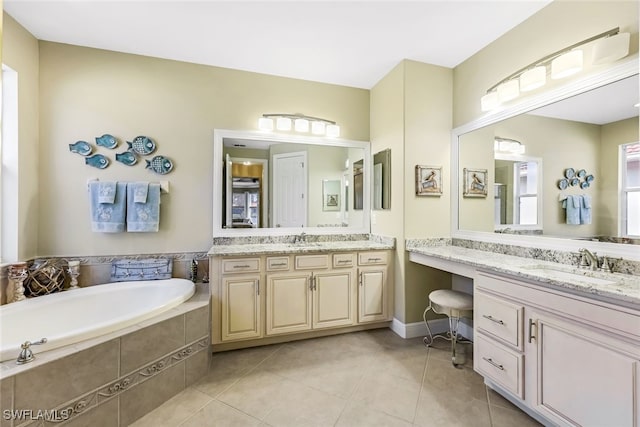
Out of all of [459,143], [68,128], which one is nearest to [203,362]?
[68,128]

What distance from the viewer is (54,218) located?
250cm

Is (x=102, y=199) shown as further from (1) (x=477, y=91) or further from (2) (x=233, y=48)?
(1) (x=477, y=91)

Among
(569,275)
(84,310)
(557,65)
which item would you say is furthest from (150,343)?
(557,65)

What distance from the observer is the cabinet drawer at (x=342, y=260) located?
9.00 ft

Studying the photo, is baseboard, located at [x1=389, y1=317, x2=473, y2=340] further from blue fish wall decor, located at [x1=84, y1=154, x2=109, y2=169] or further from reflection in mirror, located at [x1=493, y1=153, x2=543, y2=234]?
blue fish wall decor, located at [x1=84, y1=154, x2=109, y2=169]

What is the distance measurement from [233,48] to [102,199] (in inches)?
66.7

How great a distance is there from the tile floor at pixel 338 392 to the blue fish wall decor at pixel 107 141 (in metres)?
2.02

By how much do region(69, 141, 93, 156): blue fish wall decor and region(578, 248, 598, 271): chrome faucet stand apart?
3758 mm

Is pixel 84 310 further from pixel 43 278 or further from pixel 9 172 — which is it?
pixel 9 172

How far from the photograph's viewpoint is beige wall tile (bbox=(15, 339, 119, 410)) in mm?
1385

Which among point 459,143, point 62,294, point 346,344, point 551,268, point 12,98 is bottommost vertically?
point 346,344

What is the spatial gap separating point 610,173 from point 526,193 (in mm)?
535

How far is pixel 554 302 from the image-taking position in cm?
155

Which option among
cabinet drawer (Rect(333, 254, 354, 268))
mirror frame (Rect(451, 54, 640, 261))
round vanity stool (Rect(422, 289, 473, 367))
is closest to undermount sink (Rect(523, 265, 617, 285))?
mirror frame (Rect(451, 54, 640, 261))
